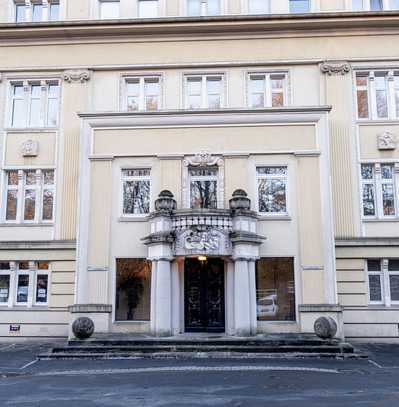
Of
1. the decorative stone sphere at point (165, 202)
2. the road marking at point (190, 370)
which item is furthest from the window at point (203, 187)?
the road marking at point (190, 370)

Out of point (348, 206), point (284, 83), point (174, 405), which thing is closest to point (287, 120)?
point (284, 83)

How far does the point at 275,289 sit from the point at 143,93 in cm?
932

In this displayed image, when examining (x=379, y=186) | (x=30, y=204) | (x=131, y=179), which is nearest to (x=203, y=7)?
(x=131, y=179)

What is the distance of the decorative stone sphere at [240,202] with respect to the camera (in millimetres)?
17016

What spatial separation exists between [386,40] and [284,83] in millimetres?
4382

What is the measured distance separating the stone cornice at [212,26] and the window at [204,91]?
1.75 metres

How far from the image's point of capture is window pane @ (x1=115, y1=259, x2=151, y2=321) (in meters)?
17.5

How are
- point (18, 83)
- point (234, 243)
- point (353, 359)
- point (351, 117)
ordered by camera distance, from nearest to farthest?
point (353, 359) → point (234, 243) → point (351, 117) → point (18, 83)

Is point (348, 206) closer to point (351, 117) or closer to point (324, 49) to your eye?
point (351, 117)

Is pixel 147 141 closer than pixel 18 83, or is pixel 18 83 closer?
pixel 147 141

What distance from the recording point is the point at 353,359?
1420 cm

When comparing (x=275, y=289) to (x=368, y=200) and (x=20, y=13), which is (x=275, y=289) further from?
(x=20, y=13)

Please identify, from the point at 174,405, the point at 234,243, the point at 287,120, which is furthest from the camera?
the point at 287,120

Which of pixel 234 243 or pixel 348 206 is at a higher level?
pixel 348 206
